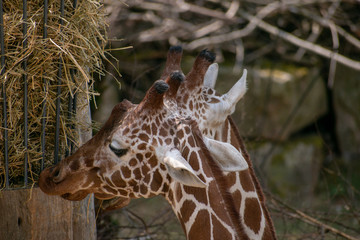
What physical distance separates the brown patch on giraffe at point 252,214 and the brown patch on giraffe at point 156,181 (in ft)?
2.13

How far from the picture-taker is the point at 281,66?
8180 millimetres

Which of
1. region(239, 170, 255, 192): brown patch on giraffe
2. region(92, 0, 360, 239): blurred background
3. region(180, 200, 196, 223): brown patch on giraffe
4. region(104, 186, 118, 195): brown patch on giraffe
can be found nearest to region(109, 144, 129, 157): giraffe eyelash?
region(104, 186, 118, 195): brown patch on giraffe

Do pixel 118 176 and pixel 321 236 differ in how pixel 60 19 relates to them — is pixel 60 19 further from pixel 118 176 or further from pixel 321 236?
pixel 321 236

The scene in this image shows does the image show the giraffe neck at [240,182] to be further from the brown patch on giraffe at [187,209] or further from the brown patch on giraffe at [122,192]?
the brown patch on giraffe at [122,192]

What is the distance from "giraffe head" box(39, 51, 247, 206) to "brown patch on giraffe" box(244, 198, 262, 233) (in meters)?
0.57

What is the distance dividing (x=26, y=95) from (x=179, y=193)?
94 centimetres

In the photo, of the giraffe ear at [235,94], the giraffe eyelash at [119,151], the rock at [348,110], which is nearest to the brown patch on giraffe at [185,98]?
the giraffe ear at [235,94]

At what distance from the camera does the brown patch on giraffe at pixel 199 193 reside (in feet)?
9.11

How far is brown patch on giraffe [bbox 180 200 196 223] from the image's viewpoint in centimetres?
278

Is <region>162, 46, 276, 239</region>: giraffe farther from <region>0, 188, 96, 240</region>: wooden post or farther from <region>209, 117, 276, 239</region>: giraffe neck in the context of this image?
<region>0, 188, 96, 240</region>: wooden post

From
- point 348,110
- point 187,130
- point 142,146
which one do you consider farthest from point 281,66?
point 142,146

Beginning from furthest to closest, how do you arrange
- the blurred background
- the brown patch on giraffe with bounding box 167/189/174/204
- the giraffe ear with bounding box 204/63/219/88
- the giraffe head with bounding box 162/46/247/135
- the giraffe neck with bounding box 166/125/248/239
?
the blurred background, the giraffe ear with bounding box 204/63/219/88, the giraffe head with bounding box 162/46/247/135, the brown patch on giraffe with bounding box 167/189/174/204, the giraffe neck with bounding box 166/125/248/239

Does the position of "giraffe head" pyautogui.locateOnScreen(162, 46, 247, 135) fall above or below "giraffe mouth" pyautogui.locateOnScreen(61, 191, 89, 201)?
above

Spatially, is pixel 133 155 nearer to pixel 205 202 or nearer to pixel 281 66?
pixel 205 202
